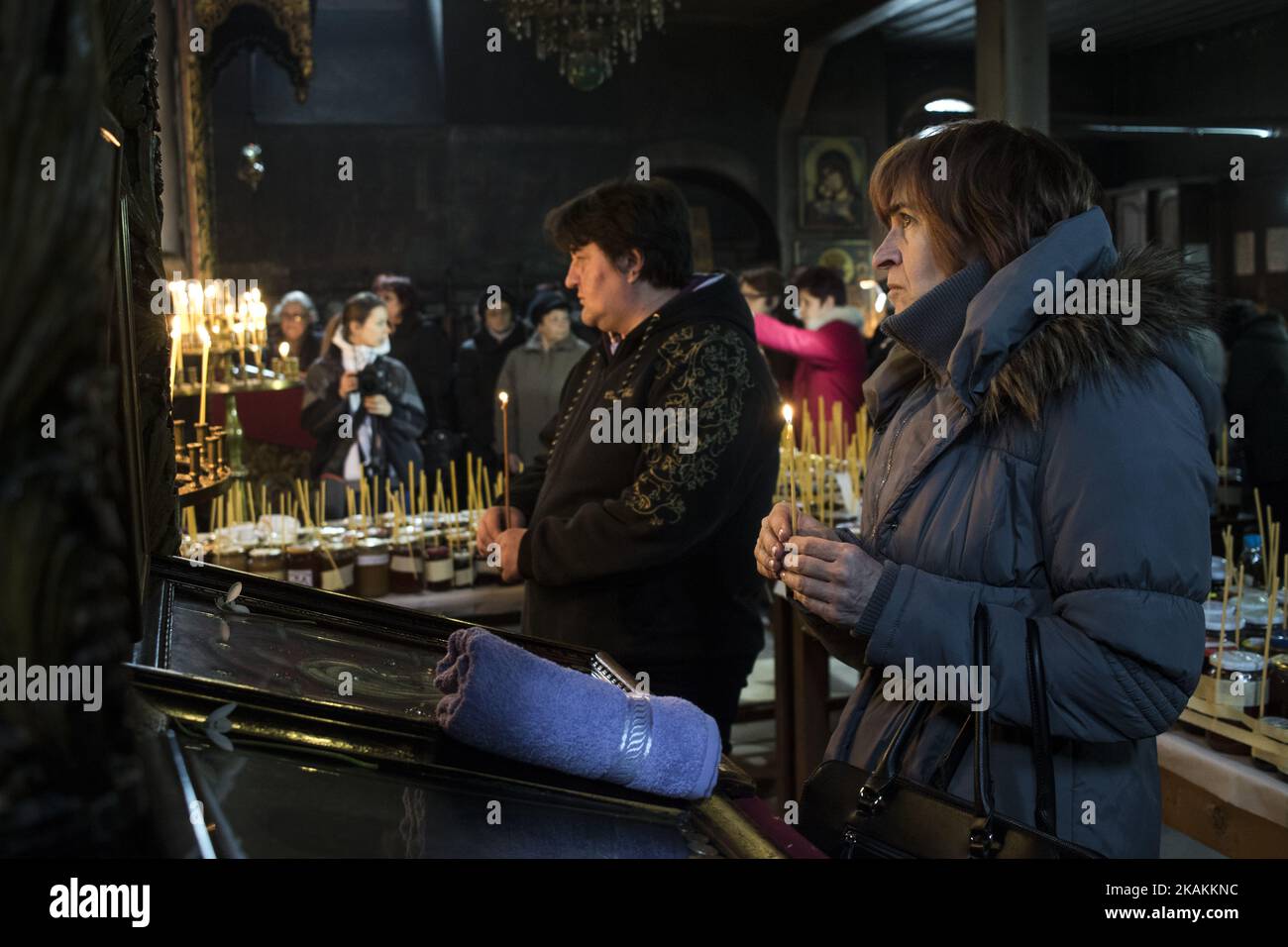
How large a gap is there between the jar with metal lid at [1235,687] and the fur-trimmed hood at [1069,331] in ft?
3.00

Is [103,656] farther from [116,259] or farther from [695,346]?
[695,346]

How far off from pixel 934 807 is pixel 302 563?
9.17ft

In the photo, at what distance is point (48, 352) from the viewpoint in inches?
22.1

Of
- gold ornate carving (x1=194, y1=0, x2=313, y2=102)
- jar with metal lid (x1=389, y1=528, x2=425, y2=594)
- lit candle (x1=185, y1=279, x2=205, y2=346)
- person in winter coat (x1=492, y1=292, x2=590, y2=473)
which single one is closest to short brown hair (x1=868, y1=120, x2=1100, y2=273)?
jar with metal lid (x1=389, y1=528, x2=425, y2=594)

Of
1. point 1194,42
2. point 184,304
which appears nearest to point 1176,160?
point 1194,42

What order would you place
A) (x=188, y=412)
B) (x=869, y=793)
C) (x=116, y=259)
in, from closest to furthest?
(x=116, y=259)
(x=869, y=793)
(x=188, y=412)

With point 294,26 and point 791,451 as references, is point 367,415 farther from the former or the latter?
point 791,451

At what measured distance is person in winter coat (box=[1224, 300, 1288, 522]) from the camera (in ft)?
18.3

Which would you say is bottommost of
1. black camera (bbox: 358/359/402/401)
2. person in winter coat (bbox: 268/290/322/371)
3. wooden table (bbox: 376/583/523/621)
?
wooden table (bbox: 376/583/523/621)

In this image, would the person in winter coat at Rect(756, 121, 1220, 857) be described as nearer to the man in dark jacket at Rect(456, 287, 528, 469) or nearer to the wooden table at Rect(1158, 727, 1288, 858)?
the wooden table at Rect(1158, 727, 1288, 858)

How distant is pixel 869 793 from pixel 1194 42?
44.3 ft

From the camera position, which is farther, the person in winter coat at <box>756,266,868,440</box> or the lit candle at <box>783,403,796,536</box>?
the person in winter coat at <box>756,266,868,440</box>

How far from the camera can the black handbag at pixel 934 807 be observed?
124 centimetres

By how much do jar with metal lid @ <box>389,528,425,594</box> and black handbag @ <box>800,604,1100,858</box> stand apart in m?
2.48
